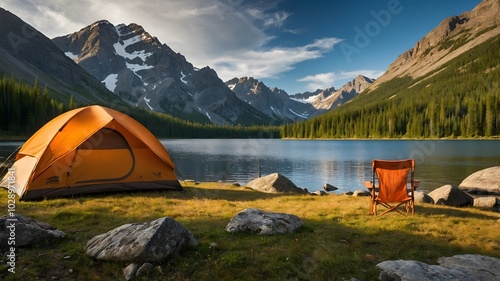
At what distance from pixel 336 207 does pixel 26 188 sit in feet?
43.2

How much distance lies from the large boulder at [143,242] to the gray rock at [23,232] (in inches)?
51.7

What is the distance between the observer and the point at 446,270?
572 centimetres

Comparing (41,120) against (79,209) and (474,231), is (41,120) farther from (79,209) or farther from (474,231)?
(474,231)

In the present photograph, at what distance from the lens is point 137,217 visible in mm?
10773

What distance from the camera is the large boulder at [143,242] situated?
6.38 metres

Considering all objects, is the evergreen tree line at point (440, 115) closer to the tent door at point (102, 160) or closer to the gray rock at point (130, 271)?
the tent door at point (102, 160)

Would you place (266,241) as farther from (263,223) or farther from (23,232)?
(23,232)

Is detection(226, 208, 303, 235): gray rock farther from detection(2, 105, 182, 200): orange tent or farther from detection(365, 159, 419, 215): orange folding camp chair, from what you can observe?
detection(2, 105, 182, 200): orange tent

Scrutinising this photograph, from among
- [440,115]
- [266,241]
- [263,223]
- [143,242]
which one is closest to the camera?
[143,242]

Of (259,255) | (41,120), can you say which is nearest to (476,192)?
(259,255)

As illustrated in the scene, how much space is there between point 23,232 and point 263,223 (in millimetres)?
5931

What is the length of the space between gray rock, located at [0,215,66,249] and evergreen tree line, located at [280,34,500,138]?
134139mm

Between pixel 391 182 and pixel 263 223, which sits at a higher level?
pixel 391 182

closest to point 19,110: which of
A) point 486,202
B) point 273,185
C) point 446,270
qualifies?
point 273,185
